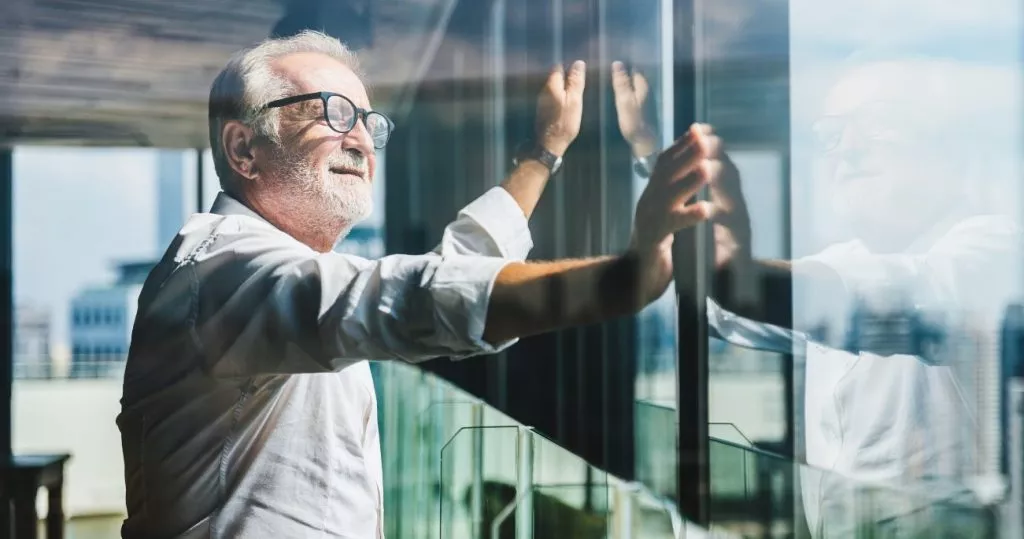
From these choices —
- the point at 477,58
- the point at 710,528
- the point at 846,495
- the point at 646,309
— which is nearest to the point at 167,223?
the point at 477,58

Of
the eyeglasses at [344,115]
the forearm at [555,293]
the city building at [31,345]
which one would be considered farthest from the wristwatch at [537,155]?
the city building at [31,345]

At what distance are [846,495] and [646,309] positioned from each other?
542 millimetres

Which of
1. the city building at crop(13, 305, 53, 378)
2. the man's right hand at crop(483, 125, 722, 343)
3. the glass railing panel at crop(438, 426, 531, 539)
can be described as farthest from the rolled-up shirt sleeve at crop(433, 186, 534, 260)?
the city building at crop(13, 305, 53, 378)

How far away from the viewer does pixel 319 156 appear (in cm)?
208

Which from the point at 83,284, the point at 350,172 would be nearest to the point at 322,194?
the point at 350,172

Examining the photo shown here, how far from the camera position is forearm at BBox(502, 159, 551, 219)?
2.13 m

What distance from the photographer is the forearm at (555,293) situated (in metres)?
1.58

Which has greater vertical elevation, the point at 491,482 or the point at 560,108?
the point at 560,108

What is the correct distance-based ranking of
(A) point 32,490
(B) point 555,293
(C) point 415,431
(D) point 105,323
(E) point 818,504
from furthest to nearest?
(C) point 415,431
(A) point 32,490
(D) point 105,323
(E) point 818,504
(B) point 555,293

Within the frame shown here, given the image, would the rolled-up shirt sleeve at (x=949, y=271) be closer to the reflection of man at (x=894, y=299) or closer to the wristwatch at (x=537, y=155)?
the reflection of man at (x=894, y=299)

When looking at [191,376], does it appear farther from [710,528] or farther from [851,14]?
[851,14]

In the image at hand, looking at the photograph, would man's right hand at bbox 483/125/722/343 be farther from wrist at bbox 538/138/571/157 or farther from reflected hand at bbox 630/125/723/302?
wrist at bbox 538/138/571/157

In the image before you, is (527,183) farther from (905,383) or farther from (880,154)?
(905,383)

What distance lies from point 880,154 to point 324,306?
973mm
